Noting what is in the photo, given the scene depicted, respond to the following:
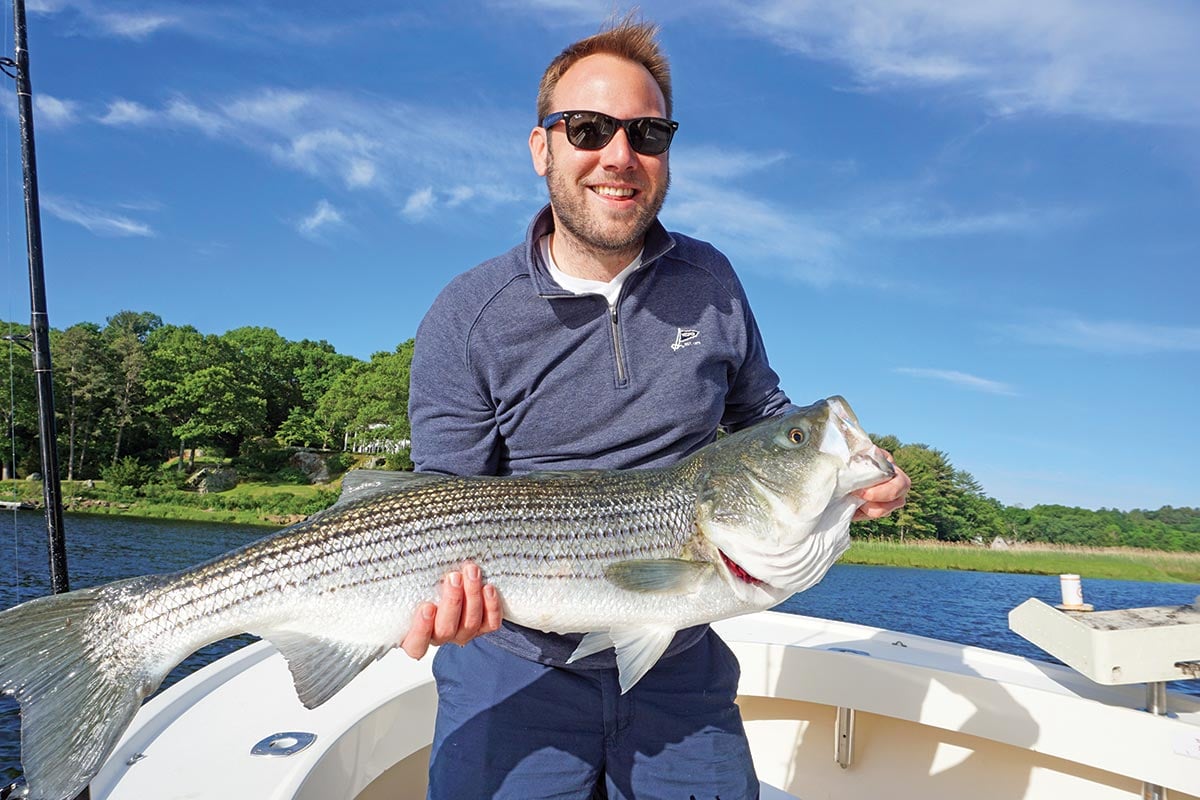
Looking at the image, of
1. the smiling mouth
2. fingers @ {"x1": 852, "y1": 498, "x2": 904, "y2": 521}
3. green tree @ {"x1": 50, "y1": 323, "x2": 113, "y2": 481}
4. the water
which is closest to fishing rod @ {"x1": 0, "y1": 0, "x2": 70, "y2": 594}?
the smiling mouth

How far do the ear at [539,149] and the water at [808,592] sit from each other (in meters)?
12.7

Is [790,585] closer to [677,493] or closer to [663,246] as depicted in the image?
[677,493]

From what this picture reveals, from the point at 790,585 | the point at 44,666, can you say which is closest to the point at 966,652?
the point at 790,585

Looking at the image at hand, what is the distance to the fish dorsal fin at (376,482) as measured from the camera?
2736 millimetres

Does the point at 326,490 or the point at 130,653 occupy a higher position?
the point at 130,653

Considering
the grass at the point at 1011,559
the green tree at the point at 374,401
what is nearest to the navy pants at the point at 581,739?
the grass at the point at 1011,559

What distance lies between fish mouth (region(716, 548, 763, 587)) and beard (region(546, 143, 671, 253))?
1257mm

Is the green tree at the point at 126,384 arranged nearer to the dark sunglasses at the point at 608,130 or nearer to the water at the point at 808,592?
the water at the point at 808,592

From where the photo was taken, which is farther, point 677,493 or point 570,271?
point 570,271

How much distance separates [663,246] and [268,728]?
9.04ft

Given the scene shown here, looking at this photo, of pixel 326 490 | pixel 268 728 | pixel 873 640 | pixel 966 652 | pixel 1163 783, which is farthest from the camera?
pixel 326 490

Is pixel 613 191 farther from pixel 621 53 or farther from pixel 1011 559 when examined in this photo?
pixel 1011 559

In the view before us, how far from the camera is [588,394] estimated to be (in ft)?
9.64

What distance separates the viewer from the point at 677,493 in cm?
271
